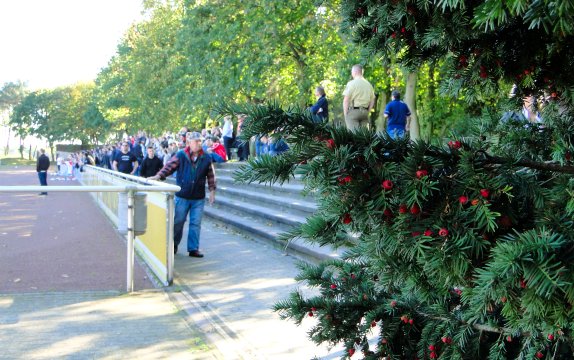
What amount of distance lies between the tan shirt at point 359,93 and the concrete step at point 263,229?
2.98m

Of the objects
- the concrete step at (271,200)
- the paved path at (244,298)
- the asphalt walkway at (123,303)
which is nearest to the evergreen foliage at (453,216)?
the paved path at (244,298)

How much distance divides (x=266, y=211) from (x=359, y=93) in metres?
3.36

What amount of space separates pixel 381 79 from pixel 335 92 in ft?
6.86

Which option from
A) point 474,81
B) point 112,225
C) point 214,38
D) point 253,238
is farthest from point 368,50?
point 214,38

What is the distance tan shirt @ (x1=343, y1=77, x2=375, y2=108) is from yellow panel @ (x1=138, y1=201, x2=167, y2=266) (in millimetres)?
5741

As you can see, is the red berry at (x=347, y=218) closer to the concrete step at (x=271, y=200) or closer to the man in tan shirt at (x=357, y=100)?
the concrete step at (x=271, y=200)

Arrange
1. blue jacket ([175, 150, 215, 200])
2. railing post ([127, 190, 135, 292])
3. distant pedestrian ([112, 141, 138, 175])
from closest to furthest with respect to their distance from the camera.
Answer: railing post ([127, 190, 135, 292]), blue jacket ([175, 150, 215, 200]), distant pedestrian ([112, 141, 138, 175])

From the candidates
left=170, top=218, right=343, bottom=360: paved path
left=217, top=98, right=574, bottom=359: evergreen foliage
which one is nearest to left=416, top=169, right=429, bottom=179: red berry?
left=217, top=98, right=574, bottom=359: evergreen foliage

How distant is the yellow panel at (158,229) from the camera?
31.2 feet

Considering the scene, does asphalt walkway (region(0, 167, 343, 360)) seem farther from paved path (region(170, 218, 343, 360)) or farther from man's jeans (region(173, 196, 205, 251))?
man's jeans (region(173, 196, 205, 251))

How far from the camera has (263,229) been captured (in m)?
14.0

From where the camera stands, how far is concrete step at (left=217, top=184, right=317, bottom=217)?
13.8 metres

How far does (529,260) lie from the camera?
1.68 m

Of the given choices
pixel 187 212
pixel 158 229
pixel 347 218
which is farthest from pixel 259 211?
pixel 347 218
